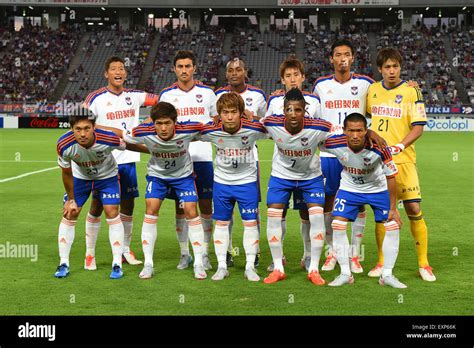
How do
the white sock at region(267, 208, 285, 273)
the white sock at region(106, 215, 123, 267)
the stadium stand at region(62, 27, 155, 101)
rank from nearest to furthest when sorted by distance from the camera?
the white sock at region(267, 208, 285, 273)
the white sock at region(106, 215, 123, 267)
the stadium stand at region(62, 27, 155, 101)

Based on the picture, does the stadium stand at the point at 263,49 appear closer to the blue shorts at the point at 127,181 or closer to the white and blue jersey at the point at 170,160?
the blue shorts at the point at 127,181

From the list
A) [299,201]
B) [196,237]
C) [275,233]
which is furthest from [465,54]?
[196,237]

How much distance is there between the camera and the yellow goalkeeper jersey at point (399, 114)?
21.9 ft

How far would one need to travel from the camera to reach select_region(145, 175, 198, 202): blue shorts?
682 centimetres

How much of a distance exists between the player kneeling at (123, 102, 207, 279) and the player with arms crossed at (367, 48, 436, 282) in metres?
1.94

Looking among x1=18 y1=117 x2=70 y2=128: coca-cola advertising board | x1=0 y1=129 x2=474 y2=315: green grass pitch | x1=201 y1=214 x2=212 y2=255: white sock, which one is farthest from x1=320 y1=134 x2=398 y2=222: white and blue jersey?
x1=18 y1=117 x2=70 y2=128: coca-cola advertising board

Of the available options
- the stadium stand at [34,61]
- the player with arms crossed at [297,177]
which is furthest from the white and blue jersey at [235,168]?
the stadium stand at [34,61]

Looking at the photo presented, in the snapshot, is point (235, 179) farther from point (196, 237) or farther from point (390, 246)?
point (390, 246)

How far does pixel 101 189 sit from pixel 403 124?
3.28 m

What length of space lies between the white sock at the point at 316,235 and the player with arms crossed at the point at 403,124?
0.70m

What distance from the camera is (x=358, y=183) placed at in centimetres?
643

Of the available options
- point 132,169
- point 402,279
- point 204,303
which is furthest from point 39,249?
point 402,279

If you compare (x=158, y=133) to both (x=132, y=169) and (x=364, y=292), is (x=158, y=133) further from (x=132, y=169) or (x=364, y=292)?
(x=364, y=292)

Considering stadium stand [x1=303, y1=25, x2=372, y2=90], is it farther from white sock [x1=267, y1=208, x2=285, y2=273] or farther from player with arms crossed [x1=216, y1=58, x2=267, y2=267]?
white sock [x1=267, y1=208, x2=285, y2=273]
